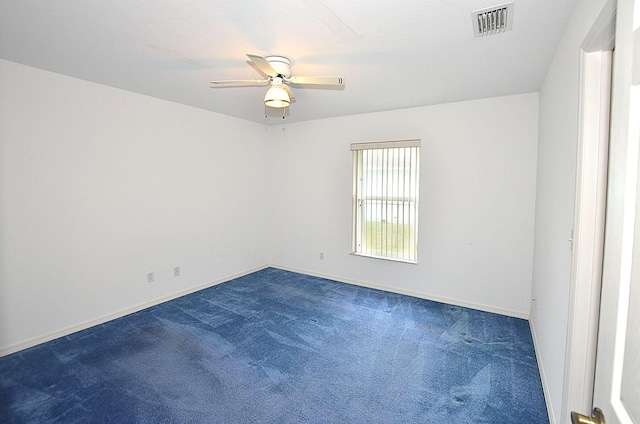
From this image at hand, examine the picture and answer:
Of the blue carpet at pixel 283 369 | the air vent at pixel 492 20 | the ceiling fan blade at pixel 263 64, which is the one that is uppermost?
the air vent at pixel 492 20

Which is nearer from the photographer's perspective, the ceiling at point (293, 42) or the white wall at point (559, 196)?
the white wall at point (559, 196)

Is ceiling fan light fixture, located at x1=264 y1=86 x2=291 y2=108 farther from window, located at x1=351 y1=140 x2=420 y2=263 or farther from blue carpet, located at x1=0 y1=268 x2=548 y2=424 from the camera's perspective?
blue carpet, located at x1=0 y1=268 x2=548 y2=424

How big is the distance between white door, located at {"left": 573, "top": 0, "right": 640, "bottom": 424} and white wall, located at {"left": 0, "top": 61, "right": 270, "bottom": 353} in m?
3.92

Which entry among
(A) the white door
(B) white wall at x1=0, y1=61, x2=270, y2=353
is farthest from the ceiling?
(A) the white door

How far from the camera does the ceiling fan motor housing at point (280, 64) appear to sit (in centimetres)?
244

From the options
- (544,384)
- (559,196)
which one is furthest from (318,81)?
(544,384)

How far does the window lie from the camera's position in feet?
13.5

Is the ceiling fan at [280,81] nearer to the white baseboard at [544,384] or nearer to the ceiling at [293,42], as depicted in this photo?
the ceiling at [293,42]

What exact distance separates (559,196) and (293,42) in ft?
6.96

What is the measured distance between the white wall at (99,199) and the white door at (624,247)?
3924 millimetres

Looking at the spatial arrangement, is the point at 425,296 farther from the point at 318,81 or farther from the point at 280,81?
the point at 280,81

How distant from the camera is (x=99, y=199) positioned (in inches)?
129

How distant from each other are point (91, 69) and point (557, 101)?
12.9 feet

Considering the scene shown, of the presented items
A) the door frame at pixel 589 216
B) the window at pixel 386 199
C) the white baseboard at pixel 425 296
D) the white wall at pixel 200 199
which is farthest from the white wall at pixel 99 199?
the door frame at pixel 589 216
